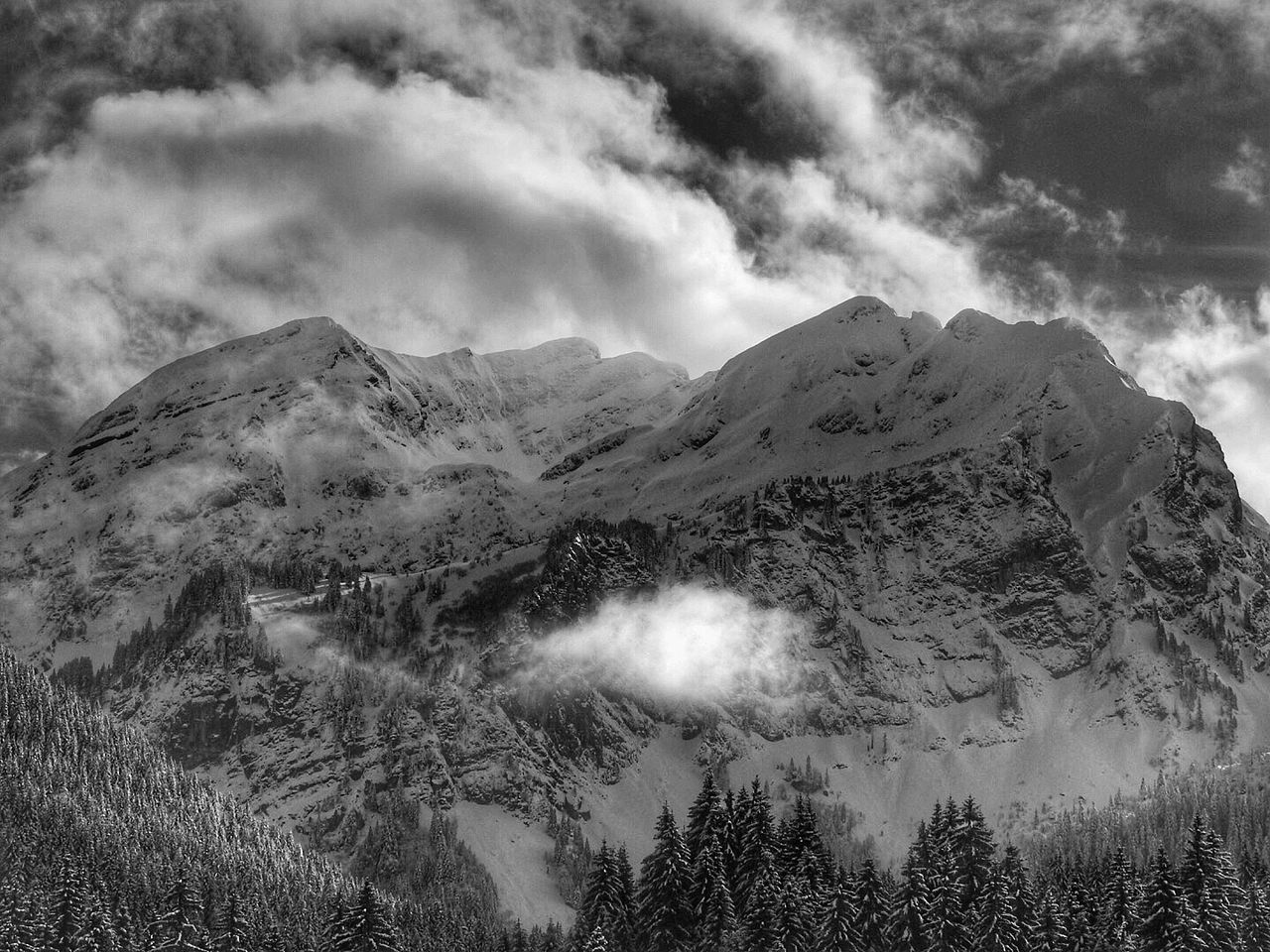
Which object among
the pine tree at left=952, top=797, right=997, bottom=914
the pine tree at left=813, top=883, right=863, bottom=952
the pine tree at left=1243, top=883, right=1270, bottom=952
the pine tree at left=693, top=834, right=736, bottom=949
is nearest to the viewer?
the pine tree at left=813, top=883, right=863, bottom=952

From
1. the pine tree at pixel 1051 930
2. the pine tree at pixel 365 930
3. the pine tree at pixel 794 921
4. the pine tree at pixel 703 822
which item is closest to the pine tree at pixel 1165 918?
the pine tree at pixel 1051 930

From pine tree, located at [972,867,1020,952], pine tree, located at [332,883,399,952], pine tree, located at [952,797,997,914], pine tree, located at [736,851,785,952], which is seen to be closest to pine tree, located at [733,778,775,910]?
pine tree, located at [736,851,785,952]

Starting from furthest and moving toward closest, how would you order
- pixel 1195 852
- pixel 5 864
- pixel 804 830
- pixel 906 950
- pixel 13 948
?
pixel 5 864 < pixel 13 948 < pixel 804 830 < pixel 1195 852 < pixel 906 950

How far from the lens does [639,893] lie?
116m

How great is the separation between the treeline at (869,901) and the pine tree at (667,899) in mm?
95

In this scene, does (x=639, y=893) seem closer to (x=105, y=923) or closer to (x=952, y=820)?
(x=952, y=820)

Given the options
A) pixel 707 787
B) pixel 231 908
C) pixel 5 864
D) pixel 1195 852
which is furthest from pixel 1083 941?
pixel 5 864

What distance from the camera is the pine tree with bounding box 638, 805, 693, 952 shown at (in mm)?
111125

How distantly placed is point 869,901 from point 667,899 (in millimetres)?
14475

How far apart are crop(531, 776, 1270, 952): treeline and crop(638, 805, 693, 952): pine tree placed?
3.7 inches

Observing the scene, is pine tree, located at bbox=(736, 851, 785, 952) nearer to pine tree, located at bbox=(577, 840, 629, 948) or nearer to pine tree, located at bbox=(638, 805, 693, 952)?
pine tree, located at bbox=(638, 805, 693, 952)

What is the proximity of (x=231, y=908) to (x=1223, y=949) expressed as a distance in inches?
3164

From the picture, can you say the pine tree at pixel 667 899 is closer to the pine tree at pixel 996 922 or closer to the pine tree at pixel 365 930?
the pine tree at pixel 365 930

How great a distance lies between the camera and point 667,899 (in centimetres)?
11212
